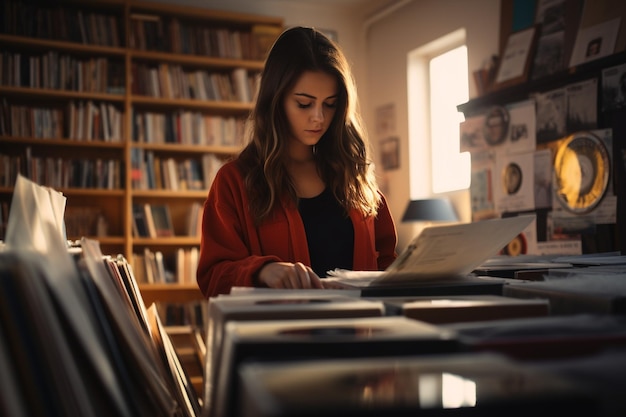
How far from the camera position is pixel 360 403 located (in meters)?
0.35

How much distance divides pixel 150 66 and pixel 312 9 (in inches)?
60.2

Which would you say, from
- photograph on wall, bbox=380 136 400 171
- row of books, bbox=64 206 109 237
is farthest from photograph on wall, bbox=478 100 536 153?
row of books, bbox=64 206 109 237

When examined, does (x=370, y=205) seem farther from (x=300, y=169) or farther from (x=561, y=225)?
(x=561, y=225)

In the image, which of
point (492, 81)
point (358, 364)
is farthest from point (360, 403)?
point (492, 81)

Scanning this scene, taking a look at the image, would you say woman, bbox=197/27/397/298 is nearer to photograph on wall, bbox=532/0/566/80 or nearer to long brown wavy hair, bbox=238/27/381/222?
long brown wavy hair, bbox=238/27/381/222

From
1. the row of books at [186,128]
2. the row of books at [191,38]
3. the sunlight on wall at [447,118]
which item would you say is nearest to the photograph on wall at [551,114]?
the sunlight on wall at [447,118]

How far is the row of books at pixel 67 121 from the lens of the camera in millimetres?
4242

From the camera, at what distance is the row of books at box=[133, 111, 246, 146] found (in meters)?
4.52

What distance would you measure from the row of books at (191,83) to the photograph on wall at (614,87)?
2.66 meters

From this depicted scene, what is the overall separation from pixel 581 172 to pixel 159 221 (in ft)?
9.44

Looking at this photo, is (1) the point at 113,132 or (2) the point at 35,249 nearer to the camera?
(2) the point at 35,249

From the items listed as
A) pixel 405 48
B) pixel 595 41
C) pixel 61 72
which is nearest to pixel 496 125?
pixel 595 41

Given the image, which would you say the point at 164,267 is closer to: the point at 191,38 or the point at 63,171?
the point at 63,171

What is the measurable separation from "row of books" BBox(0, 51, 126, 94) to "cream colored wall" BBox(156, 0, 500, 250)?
0.77 meters
